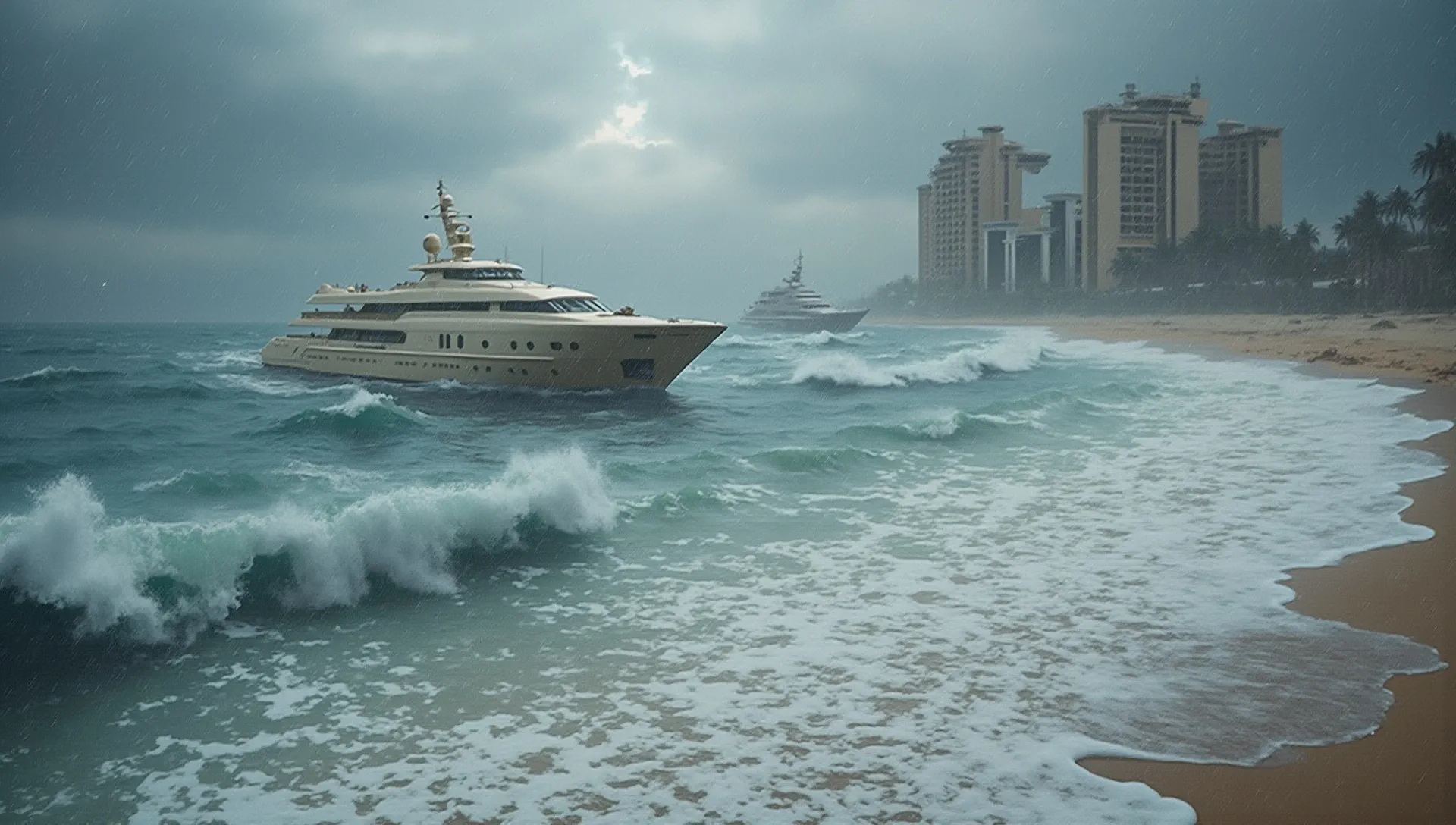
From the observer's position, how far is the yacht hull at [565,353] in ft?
96.9

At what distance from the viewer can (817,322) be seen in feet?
369

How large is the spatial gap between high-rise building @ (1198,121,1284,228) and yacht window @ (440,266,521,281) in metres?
125

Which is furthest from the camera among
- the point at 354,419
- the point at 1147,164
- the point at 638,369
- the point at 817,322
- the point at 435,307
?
the point at 1147,164

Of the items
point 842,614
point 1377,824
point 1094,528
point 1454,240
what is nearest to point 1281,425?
point 1094,528

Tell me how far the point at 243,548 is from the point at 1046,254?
139466 mm

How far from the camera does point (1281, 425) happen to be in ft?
64.4

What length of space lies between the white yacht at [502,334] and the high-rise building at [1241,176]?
125449 mm

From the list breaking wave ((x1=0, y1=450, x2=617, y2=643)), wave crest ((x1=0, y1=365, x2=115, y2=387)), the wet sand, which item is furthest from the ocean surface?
wave crest ((x1=0, y1=365, x2=115, y2=387))

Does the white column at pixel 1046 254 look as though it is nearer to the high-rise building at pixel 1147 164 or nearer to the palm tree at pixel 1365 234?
the high-rise building at pixel 1147 164

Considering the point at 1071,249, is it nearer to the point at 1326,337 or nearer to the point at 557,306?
the point at 1326,337

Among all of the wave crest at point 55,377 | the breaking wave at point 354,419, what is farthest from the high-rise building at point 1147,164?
the breaking wave at point 354,419

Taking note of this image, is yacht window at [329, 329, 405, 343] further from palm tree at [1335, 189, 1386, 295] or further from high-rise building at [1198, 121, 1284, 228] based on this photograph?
high-rise building at [1198, 121, 1284, 228]

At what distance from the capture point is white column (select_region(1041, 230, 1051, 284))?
136 meters

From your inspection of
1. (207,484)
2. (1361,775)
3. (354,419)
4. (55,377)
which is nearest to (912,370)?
(354,419)
